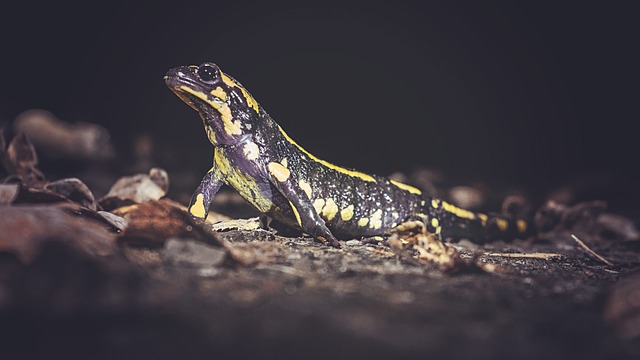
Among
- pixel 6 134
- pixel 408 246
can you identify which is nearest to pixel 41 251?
pixel 408 246

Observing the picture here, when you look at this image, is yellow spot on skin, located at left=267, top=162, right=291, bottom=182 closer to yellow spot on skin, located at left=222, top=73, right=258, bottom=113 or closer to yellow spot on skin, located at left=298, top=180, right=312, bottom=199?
yellow spot on skin, located at left=298, top=180, right=312, bottom=199

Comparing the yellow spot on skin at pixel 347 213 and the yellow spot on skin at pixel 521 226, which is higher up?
A: the yellow spot on skin at pixel 521 226

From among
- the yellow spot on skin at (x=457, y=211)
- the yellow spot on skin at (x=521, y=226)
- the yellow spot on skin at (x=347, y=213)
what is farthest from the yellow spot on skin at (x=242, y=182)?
the yellow spot on skin at (x=521, y=226)

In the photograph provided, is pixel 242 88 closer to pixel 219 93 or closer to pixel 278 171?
pixel 219 93

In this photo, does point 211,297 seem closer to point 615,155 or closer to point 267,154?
point 267,154

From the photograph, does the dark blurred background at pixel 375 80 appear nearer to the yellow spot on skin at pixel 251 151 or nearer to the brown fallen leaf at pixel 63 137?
the brown fallen leaf at pixel 63 137

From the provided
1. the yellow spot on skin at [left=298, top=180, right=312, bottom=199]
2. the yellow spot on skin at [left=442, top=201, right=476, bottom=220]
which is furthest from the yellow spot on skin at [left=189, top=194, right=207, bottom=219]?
the yellow spot on skin at [left=442, top=201, right=476, bottom=220]
